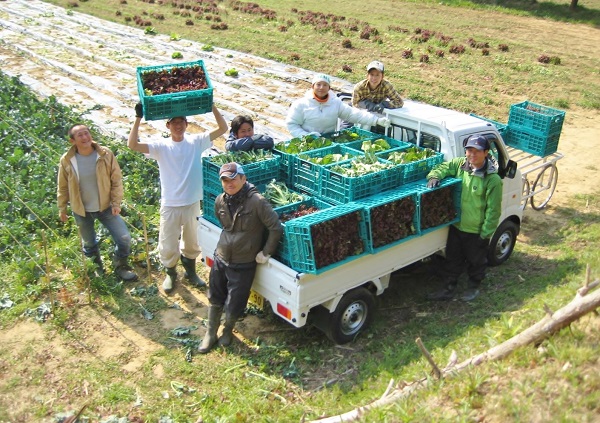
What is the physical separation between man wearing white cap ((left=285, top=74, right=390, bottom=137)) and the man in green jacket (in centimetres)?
161

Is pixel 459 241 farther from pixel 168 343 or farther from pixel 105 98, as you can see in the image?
pixel 105 98

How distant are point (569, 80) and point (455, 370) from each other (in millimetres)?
16722

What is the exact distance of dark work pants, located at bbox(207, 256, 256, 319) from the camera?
6820 millimetres

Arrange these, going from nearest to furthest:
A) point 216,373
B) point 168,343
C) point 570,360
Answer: point 570,360 < point 216,373 < point 168,343

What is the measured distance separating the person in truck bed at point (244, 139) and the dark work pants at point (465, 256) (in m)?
2.70

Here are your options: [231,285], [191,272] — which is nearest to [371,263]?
[231,285]

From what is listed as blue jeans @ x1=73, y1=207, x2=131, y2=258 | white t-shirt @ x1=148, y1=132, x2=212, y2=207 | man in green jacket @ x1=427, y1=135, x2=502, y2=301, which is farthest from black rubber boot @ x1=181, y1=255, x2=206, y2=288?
man in green jacket @ x1=427, y1=135, x2=502, y2=301

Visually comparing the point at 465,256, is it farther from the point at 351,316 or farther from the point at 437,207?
the point at 351,316

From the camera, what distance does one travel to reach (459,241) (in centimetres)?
799

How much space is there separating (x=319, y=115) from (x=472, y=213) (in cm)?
270

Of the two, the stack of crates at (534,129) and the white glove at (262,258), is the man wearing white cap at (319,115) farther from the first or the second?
the stack of crates at (534,129)

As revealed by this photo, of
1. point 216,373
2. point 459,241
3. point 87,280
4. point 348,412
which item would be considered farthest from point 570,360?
point 87,280

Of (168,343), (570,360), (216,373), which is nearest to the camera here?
(570,360)

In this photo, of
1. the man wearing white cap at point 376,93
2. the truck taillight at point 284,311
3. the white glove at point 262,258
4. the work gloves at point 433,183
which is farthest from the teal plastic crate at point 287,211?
the man wearing white cap at point 376,93
